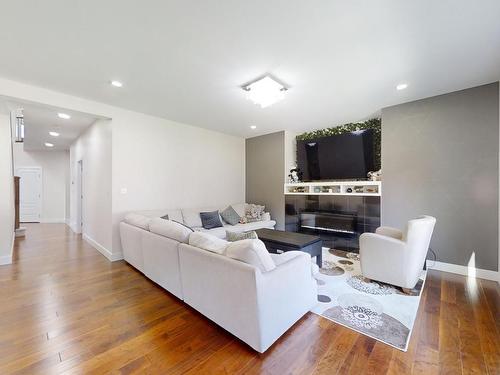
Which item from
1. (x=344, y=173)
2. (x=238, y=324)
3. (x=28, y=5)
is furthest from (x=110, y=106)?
(x=344, y=173)

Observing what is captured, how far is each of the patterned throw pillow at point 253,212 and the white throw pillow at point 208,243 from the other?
3.01 metres

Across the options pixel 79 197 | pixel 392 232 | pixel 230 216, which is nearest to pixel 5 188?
pixel 79 197

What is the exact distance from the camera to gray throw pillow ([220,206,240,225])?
4.87m

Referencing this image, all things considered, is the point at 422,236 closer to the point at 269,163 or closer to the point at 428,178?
the point at 428,178

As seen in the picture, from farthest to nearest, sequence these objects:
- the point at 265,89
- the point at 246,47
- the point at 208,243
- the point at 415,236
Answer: the point at 265,89 → the point at 415,236 → the point at 246,47 → the point at 208,243

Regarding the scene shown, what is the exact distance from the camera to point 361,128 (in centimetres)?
456

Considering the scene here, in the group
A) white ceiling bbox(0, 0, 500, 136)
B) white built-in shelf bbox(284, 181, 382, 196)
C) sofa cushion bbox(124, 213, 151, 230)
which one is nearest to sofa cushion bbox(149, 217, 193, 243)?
sofa cushion bbox(124, 213, 151, 230)

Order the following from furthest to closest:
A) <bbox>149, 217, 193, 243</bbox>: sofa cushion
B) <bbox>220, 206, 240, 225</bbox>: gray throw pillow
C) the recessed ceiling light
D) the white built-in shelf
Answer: <bbox>220, 206, 240, 225</bbox>: gray throw pillow
the white built-in shelf
the recessed ceiling light
<bbox>149, 217, 193, 243</bbox>: sofa cushion

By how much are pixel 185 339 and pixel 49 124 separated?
5.72 meters

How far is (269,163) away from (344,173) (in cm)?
182

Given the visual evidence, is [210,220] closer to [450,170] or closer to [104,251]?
[104,251]

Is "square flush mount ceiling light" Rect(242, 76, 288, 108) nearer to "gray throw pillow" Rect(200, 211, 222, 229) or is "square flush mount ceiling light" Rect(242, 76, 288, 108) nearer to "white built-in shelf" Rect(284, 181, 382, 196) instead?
"white built-in shelf" Rect(284, 181, 382, 196)

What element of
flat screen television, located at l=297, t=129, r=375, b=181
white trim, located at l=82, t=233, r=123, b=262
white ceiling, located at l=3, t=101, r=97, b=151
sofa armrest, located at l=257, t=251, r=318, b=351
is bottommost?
white trim, located at l=82, t=233, r=123, b=262

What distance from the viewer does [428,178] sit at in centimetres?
347
